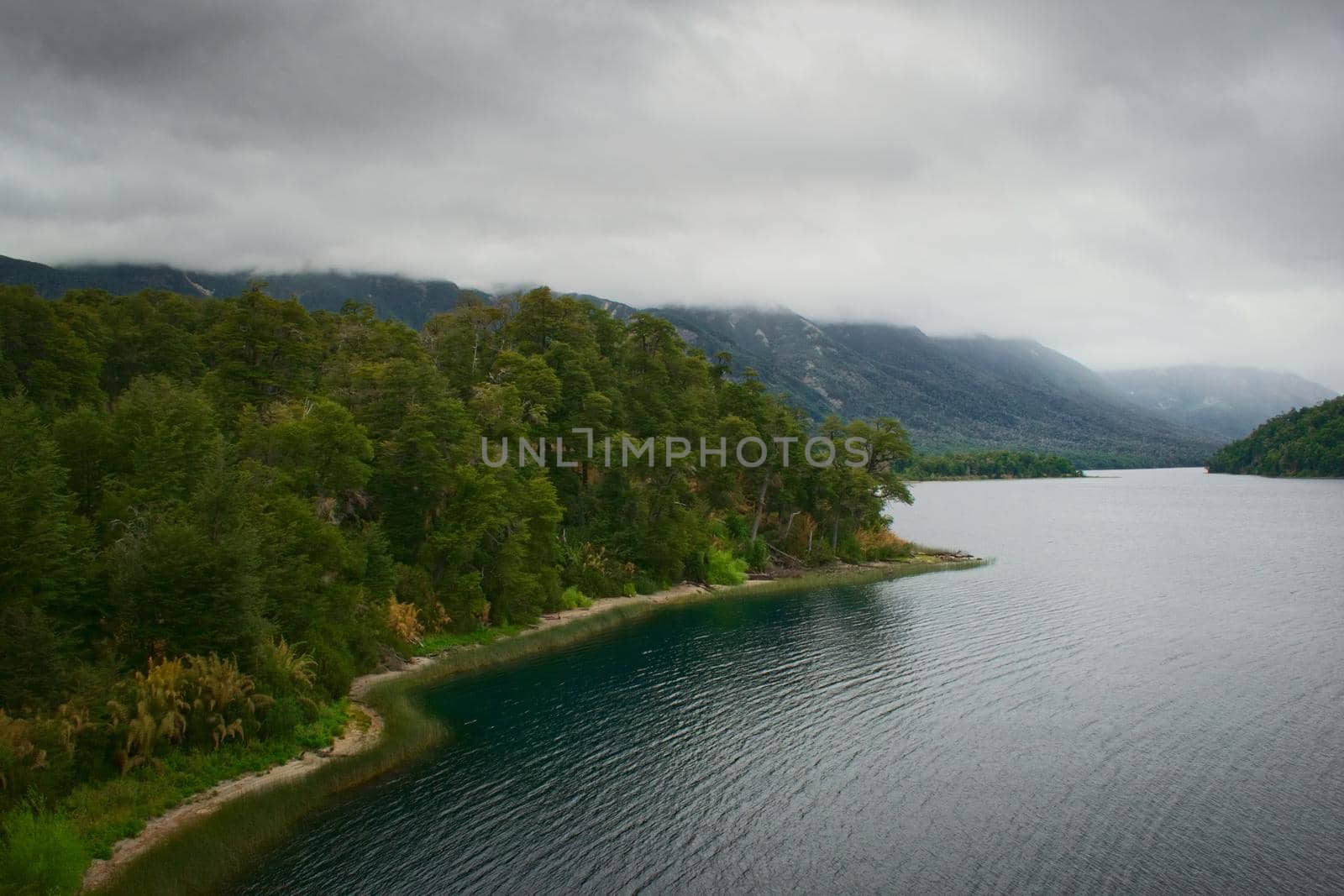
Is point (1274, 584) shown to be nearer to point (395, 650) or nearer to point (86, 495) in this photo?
point (395, 650)

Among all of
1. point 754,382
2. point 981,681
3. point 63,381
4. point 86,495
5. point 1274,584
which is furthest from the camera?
point 754,382

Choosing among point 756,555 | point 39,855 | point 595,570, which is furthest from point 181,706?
point 756,555

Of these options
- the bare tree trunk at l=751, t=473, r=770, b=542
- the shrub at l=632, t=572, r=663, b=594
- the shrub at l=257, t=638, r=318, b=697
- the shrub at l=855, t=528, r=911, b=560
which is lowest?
the shrub at l=632, t=572, r=663, b=594

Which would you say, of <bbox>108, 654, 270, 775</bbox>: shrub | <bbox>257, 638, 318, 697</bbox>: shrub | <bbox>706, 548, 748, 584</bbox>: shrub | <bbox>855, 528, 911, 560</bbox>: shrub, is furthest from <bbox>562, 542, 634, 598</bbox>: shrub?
<bbox>855, 528, 911, 560</bbox>: shrub

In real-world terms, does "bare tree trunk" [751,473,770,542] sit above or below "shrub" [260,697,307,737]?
above

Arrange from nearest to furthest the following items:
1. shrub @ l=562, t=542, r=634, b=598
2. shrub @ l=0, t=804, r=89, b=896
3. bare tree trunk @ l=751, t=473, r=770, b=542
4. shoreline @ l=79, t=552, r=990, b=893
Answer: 1. shrub @ l=0, t=804, r=89, b=896
2. shoreline @ l=79, t=552, r=990, b=893
3. shrub @ l=562, t=542, r=634, b=598
4. bare tree trunk @ l=751, t=473, r=770, b=542

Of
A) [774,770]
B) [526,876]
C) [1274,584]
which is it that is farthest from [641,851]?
[1274,584]

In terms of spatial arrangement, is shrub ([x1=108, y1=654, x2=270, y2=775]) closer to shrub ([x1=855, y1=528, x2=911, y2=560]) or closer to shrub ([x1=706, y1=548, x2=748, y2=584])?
shrub ([x1=706, y1=548, x2=748, y2=584])
